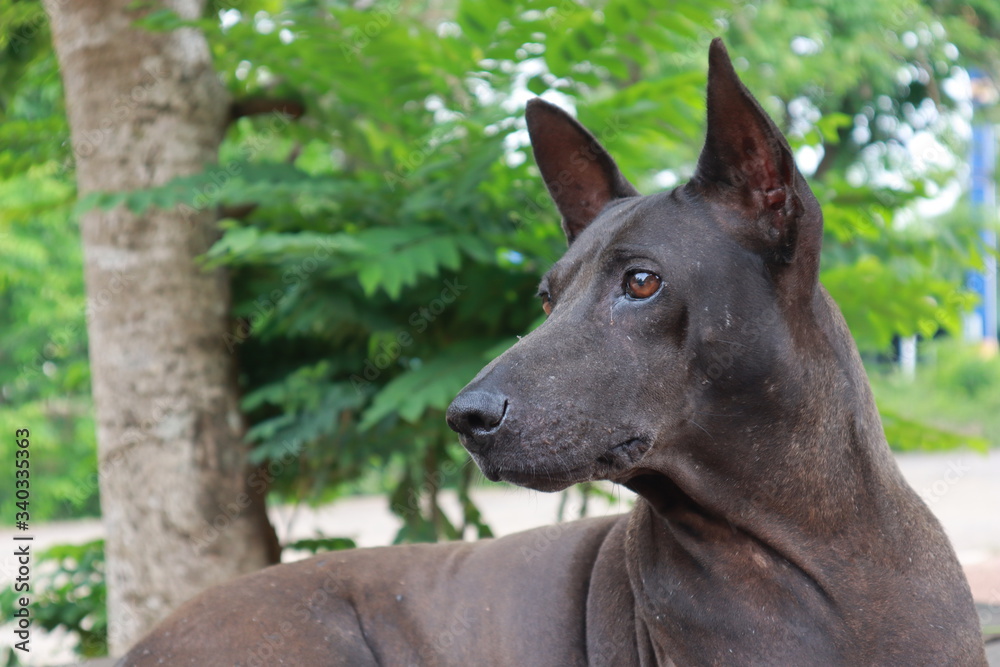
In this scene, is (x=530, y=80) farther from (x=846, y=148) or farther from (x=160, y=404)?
(x=846, y=148)

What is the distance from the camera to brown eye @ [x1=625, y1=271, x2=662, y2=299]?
2.01 metres

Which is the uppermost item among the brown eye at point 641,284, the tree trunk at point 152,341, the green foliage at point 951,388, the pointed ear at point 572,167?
the brown eye at point 641,284

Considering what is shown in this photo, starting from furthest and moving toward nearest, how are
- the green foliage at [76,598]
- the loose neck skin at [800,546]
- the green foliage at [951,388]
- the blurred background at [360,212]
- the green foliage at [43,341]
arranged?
the green foliage at [951,388]
the green foliage at [43,341]
the green foliage at [76,598]
the blurred background at [360,212]
the loose neck skin at [800,546]

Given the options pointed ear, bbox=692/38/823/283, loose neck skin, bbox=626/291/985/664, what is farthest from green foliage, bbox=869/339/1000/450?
pointed ear, bbox=692/38/823/283

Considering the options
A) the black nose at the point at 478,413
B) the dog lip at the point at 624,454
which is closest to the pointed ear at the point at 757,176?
the dog lip at the point at 624,454

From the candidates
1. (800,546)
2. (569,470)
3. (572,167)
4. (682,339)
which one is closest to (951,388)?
(572,167)

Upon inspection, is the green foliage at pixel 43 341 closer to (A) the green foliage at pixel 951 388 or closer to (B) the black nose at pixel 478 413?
(B) the black nose at pixel 478 413

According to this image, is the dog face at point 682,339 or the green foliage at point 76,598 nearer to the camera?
the dog face at point 682,339

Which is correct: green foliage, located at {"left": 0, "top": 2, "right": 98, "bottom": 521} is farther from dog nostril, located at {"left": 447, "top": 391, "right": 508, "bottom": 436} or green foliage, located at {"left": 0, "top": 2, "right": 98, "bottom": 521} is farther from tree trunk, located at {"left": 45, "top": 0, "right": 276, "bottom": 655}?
dog nostril, located at {"left": 447, "top": 391, "right": 508, "bottom": 436}

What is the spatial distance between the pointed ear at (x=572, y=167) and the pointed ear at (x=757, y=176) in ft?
1.94

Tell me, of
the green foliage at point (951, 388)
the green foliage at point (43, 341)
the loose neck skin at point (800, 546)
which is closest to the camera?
the loose neck skin at point (800, 546)

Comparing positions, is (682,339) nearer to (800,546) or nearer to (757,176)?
(757,176)

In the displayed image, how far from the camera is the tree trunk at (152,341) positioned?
400 cm

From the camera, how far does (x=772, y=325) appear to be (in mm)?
1997
